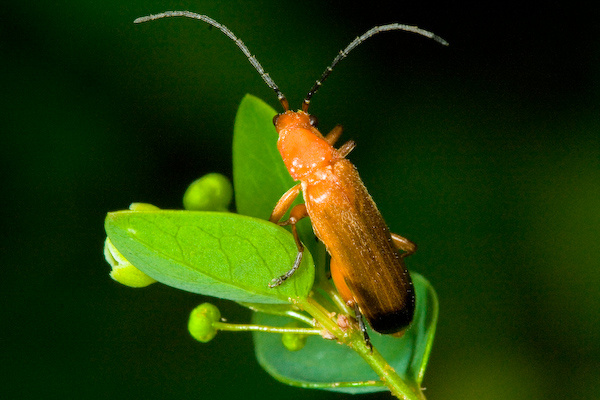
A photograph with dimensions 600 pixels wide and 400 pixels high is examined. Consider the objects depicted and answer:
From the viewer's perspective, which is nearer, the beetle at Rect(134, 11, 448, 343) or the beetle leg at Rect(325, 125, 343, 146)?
the beetle at Rect(134, 11, 448, 343)

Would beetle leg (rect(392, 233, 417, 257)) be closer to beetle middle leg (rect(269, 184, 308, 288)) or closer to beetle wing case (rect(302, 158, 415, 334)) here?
beetle wing case (rect(302, 158, 415, 334))

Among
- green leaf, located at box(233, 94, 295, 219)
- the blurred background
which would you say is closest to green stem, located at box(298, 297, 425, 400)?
green leaf, located at box(233, 94, 295, 219)

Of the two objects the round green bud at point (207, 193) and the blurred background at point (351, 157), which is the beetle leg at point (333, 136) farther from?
the blurred background at point (351, 157)

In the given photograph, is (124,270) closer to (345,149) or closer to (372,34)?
(345,149)

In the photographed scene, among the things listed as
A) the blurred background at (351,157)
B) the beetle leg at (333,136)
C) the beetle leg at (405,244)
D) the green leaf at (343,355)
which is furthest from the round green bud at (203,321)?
the blurred background at (351,157)

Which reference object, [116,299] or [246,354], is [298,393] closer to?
[246,354]

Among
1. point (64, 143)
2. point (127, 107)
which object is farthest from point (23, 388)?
point (127, 107)
